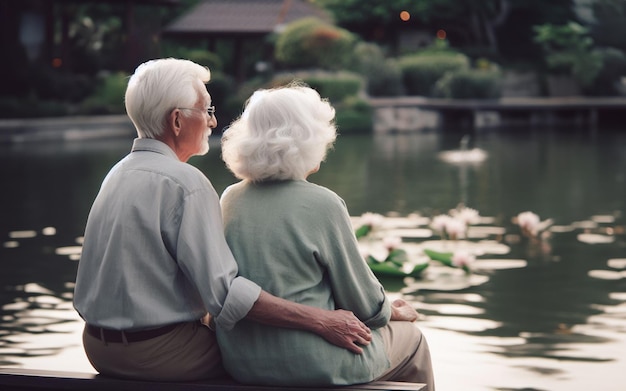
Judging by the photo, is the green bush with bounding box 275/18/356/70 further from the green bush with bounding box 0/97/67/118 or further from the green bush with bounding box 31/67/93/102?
the green bush with bounding box 0/97/67/118

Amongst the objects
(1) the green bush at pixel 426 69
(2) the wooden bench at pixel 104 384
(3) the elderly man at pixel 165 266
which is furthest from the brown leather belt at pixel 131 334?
(1) the green bush at pixel 426 69

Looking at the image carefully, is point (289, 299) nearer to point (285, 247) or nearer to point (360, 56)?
point (285, 247)

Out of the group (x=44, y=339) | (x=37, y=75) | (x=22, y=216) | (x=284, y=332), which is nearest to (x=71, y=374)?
(x=284, y=332)

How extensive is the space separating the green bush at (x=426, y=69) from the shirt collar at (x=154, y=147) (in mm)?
30580

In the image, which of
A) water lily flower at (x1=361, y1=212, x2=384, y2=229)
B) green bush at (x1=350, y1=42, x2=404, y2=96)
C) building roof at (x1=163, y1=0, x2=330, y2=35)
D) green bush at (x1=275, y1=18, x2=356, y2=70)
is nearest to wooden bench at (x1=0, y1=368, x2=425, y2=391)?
water lily flower at (x1=361, y1=212, x2=384, y2=229)

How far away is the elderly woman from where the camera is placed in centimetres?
313

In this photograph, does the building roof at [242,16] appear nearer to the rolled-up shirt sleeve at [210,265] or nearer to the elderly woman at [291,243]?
the elderly woman at [291,243]

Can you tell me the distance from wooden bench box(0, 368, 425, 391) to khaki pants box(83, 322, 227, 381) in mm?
29

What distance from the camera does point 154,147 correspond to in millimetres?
3248

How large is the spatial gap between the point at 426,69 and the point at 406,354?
101 feet

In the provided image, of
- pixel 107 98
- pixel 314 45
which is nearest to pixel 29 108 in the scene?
pixel 107 98

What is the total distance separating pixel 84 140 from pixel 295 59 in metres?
8.63

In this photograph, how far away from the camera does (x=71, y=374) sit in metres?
3.30

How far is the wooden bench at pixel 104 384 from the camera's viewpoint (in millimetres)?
3139
